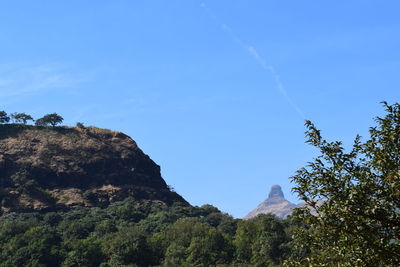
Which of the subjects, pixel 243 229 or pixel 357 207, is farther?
pixel 243 229

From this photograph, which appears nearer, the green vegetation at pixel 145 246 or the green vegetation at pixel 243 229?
the green vegetation at pixel 243 229

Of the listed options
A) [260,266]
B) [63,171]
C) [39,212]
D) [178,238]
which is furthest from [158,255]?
[63,171]

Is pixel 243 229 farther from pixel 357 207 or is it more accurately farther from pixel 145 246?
pixel 357 207

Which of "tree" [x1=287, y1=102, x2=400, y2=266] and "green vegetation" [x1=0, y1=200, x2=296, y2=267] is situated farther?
"green vegetation" [x1=0, y1=200, x2=296, y2=267]

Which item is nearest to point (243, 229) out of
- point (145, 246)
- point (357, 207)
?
point (145, 246)

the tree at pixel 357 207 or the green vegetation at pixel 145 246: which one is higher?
the green vegetation at pixel 145 246

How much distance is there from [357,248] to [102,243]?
11754 cm

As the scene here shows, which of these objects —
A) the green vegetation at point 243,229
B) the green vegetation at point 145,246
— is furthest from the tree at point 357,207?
the green vegetation at point 145,246

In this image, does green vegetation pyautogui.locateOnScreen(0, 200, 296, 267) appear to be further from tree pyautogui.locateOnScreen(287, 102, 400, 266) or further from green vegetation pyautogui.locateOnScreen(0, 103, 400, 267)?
Result: tree pyautogui.locateOnScreen(287, 102, 400, 266)

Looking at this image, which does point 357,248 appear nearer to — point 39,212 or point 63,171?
point 39,212

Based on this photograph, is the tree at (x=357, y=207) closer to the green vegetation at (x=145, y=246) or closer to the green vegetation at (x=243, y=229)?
the green vegetation at (x=243, y=229)

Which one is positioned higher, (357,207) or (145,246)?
(145,246)

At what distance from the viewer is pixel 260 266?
114125 mm

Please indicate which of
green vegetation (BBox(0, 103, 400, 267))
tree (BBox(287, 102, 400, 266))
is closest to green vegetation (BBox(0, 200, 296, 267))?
green vegetation (BBox(0, 103, 400, 267))
